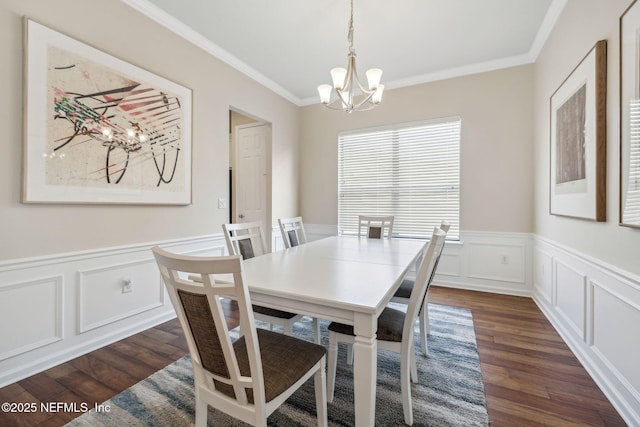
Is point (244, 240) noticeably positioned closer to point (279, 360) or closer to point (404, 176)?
point (279, 360)

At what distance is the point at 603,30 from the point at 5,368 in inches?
167

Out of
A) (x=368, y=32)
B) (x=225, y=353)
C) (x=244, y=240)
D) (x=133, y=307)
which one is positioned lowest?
(x=133, y=307)

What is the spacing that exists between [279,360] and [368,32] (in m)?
2.98

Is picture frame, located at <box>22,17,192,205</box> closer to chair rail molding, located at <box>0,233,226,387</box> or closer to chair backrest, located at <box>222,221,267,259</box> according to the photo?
chair rail molding, located at <box>0,233,226,387</box>

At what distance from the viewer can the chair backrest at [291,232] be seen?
269 cm

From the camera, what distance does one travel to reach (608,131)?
1680 mm

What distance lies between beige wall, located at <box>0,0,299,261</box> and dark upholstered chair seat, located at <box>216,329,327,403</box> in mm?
1635

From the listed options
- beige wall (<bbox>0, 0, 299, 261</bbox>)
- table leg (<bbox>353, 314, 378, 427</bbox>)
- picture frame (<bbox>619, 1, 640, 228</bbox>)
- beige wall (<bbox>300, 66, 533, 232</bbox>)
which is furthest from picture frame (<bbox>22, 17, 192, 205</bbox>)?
picture frame (<bbox>619, 1, 640, 228</bbox>)

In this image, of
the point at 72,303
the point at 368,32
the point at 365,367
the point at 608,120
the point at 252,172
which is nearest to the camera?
the point at 365,367

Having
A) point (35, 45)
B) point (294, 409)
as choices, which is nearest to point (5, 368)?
point (294, 409)

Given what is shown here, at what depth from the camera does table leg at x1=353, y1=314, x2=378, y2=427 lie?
1071mm

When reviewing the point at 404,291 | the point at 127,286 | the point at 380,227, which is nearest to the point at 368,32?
the point at 380,227

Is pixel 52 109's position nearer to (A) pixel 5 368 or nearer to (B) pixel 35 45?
(B) pixel 35 45

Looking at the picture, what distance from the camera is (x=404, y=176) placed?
3.96 m
